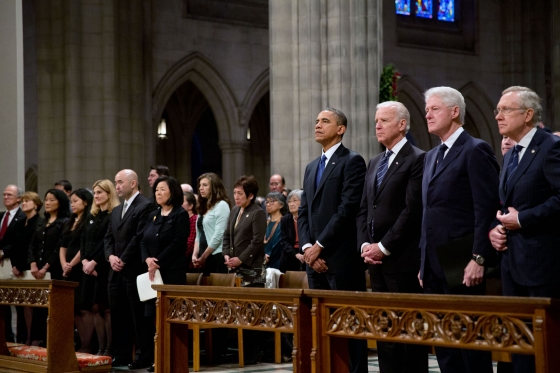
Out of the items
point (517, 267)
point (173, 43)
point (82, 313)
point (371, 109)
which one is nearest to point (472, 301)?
point (517, 267)

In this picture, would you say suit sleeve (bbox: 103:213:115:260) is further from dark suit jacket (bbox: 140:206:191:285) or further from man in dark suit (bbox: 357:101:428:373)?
man in dark suit (bbox: 357:101:428:373)

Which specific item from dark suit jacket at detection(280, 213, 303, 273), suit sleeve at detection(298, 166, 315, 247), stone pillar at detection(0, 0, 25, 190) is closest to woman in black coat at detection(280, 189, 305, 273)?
dark suit jacket at detection(280, 213, 303, 273)

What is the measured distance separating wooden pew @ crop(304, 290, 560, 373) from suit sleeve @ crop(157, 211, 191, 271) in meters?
2.91

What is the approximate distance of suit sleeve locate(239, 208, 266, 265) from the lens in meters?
7.68

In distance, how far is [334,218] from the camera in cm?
535

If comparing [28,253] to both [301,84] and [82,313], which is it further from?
[301,84]

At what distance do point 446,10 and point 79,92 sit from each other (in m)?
10.4

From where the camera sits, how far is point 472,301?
Answer: 3.63m

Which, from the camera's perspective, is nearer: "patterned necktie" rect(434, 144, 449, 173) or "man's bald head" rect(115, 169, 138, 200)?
"patterned necktie" rect(434, 144, 449, 173)

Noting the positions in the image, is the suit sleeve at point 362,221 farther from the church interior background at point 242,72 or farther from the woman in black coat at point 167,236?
the church interior background at point 242,72

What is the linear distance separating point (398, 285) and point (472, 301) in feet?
4.44

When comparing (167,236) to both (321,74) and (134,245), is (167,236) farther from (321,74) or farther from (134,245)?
(321,74)

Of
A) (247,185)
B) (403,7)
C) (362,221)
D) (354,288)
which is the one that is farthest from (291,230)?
(403,7)

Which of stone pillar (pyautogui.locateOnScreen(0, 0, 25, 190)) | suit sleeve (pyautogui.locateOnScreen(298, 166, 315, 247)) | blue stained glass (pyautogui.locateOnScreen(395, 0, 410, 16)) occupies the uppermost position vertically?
blue stained glass (pyautogui.locateOnScreen(395, 0, 410, 16))
